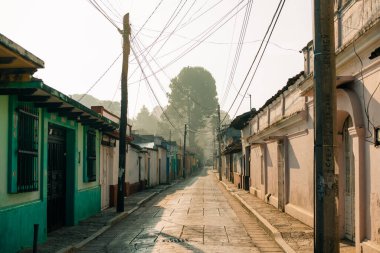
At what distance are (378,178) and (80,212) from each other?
365 inches

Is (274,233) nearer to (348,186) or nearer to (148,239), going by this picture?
(348,186)

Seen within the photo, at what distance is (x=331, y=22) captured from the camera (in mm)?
6254

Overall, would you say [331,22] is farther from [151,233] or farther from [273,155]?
[273,155]

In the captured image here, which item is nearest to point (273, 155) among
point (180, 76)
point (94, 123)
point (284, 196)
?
point (284, 196)

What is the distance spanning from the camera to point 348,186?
33.1 feet

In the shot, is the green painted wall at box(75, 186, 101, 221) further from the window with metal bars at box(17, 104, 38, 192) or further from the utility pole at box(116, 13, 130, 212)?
the window with metal bars at box(17, 104, 38, 192)

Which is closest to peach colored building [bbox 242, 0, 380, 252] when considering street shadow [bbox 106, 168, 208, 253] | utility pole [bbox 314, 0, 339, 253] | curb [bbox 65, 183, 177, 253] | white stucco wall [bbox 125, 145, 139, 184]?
utility pole [bbox 314, 0, 339, 253]

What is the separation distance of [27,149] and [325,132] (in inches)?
241

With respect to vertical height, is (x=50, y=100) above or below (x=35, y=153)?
above

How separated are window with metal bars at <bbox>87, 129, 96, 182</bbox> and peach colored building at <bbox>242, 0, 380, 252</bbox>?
21.9 ft

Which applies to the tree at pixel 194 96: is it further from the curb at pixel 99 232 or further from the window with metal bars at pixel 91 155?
the window with metal bars at pixel 91 155

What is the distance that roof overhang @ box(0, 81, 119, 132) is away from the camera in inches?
323

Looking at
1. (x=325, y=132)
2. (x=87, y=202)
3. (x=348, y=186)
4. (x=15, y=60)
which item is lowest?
(x=87, y=202)

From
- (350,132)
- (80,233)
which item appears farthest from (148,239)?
(350,132)
